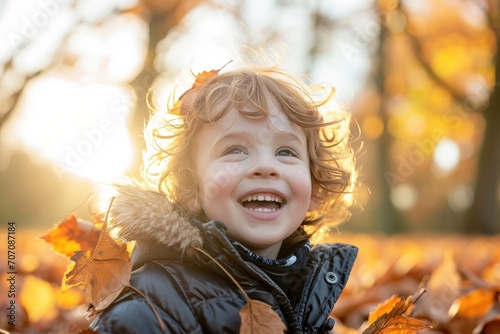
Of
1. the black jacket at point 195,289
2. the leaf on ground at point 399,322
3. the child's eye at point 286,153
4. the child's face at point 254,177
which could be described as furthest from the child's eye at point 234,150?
the leaf on ground at point 399,322

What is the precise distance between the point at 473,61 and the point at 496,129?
4473 mm

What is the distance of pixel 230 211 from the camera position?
1.75 meters

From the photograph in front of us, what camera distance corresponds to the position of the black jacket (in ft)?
4.82

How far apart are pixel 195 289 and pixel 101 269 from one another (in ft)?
0.76

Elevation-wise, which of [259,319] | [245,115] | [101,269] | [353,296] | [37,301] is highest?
[245,115]

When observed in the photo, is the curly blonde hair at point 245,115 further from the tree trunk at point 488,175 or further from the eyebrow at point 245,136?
the tree trunk at point 488,175

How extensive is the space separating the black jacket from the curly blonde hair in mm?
219

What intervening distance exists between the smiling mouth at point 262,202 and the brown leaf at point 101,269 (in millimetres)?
378

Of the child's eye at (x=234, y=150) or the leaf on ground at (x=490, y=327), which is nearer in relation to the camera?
the child's eye at (x=234, y=150)

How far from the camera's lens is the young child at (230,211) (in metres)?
1.57

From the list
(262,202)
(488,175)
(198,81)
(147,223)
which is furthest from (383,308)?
(488,175)

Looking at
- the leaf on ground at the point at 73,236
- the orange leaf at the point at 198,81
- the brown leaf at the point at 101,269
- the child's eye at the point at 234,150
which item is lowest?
the leaf on ground at the point at 73,236

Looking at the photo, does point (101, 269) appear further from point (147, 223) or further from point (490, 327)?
point (490, 327)

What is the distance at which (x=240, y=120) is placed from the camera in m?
1.81
